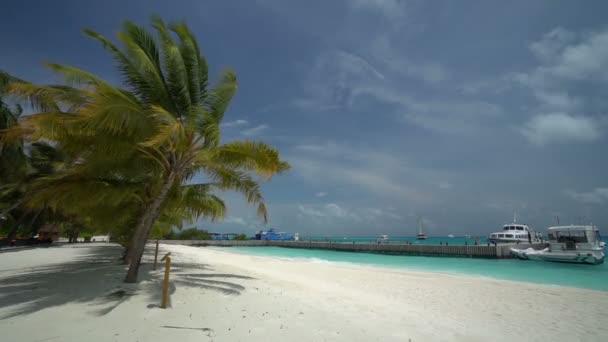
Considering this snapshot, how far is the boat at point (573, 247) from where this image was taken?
2564 cm

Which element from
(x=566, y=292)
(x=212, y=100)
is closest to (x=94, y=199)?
(x=212, y=100)

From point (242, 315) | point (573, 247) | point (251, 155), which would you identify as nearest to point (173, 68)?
point (251, 155)

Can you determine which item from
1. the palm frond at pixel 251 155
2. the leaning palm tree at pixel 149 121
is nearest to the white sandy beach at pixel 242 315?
the leaning palm tree at pixel 149 121

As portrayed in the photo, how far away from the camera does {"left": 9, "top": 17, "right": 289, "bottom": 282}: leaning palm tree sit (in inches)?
229

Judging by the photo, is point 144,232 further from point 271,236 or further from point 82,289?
point 271,236

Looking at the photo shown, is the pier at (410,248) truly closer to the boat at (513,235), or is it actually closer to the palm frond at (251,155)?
the boat at (513,235)

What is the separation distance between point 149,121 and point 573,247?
37.0 metres

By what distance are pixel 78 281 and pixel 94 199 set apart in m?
2.13

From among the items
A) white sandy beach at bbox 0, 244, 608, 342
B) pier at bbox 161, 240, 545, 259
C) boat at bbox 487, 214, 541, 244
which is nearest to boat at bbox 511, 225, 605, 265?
pier at bbox 161, 240, 545, 259

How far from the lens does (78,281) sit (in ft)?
24.1

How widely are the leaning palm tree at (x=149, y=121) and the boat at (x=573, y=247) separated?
1273 inches

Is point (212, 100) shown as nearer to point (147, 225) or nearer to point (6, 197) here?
point (147, 225)

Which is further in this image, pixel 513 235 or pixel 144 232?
pixel 513 235

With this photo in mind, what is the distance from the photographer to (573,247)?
27391mm
